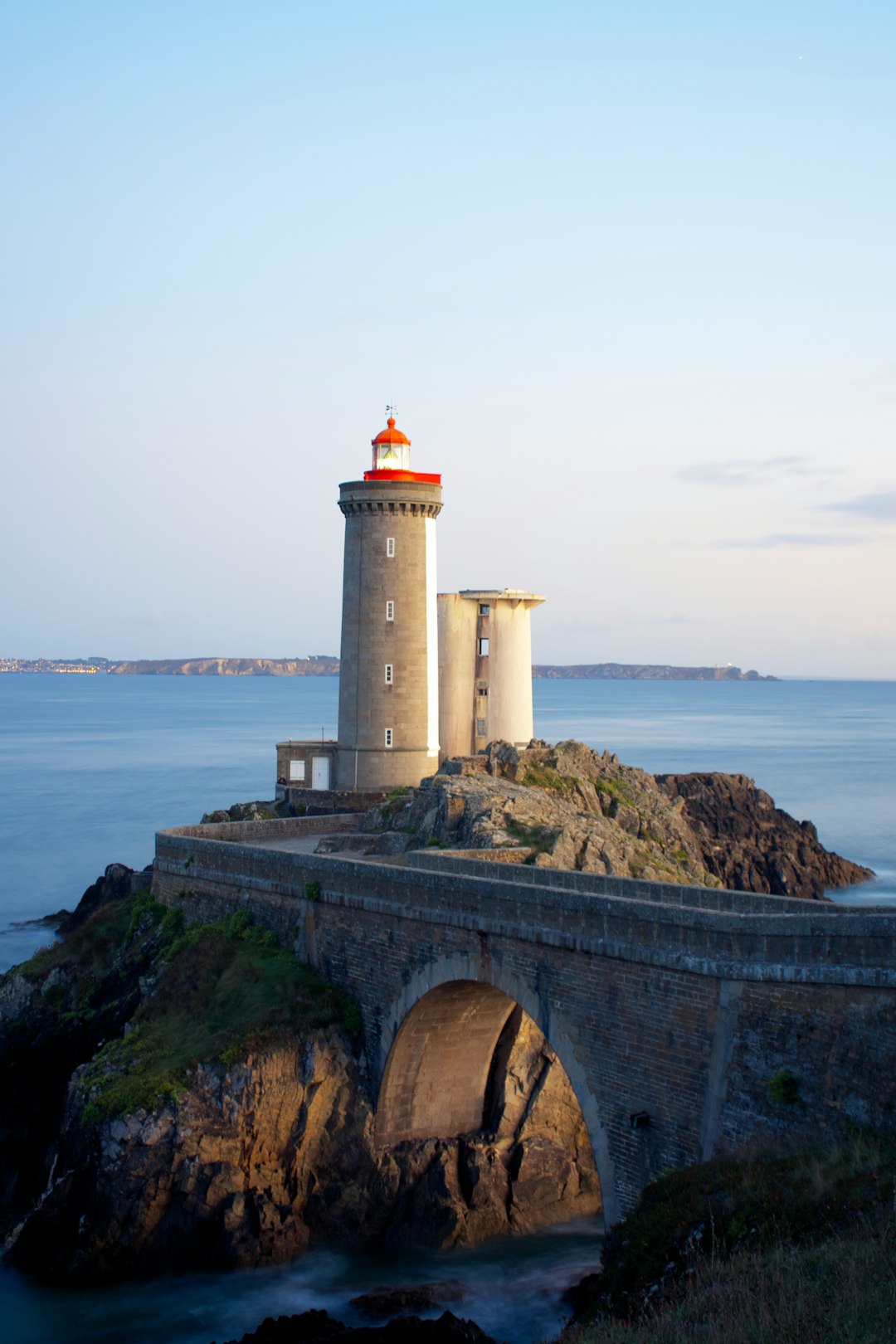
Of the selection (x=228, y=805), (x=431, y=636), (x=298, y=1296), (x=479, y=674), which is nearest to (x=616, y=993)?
(x=298, y=1296)

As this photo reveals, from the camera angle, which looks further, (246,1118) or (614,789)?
(614,789)

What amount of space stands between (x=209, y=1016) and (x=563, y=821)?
928 cm

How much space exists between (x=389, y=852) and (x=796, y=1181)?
687 inches

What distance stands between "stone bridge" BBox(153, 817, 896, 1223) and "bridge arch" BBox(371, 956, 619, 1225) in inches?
1.3

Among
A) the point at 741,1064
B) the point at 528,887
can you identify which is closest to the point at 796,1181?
the point at 741,1064

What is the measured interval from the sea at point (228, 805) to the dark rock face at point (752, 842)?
60.7 inches

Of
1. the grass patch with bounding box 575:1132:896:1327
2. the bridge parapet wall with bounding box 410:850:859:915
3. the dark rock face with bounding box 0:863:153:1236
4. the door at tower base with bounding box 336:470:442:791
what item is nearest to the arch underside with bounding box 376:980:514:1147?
the bridge parapet wall with bounding box 410:850:859:915

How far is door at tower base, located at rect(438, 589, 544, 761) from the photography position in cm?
4644

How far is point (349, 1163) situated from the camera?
22.8 metres

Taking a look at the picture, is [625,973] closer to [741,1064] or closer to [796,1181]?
[741,1064]

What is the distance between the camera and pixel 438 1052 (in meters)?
23.5

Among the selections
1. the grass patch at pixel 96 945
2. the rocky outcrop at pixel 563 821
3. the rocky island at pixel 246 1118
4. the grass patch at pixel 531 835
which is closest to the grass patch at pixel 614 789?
the rocky outcrop at pixel 563 821

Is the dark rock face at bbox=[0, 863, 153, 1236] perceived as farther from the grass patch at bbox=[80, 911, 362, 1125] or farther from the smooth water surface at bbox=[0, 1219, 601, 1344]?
the smooth water surface at bbox=[0, 1219, 601, 1344]

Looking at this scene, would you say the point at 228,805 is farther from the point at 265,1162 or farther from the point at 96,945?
the point at 265,1162
